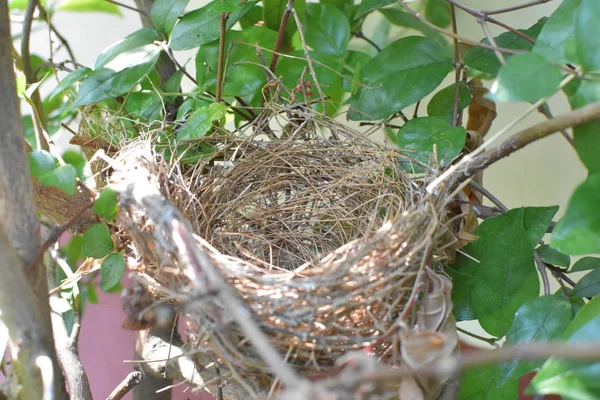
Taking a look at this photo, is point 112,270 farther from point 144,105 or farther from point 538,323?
point 538,323

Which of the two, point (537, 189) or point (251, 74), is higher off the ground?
point (251, 74)

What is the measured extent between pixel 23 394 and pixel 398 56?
0.56m

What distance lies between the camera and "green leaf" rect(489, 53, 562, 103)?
40 cm

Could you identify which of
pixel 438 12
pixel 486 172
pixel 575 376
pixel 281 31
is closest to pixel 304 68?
pixel 281 31

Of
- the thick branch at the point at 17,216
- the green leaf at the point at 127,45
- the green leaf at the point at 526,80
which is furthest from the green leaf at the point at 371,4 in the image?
the thick branch at the point at 17,216

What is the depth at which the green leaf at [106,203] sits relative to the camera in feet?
1.63

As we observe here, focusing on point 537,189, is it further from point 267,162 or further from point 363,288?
point 363,288

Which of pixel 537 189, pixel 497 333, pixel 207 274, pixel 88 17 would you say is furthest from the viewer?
pixel 88 17

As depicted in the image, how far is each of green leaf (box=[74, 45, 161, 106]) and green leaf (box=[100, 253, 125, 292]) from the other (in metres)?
0.20

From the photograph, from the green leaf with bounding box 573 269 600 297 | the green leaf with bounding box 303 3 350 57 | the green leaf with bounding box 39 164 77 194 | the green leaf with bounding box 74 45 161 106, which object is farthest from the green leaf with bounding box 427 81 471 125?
the green leaf with bounding box 39 164 77 194

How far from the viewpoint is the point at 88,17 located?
4.65 feet

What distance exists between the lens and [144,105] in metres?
0.81

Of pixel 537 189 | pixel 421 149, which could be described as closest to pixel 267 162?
pixel 421 149

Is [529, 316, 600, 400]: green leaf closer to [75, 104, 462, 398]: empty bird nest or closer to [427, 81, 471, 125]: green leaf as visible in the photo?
[75, 104, 462, 398]: empty bird nest
